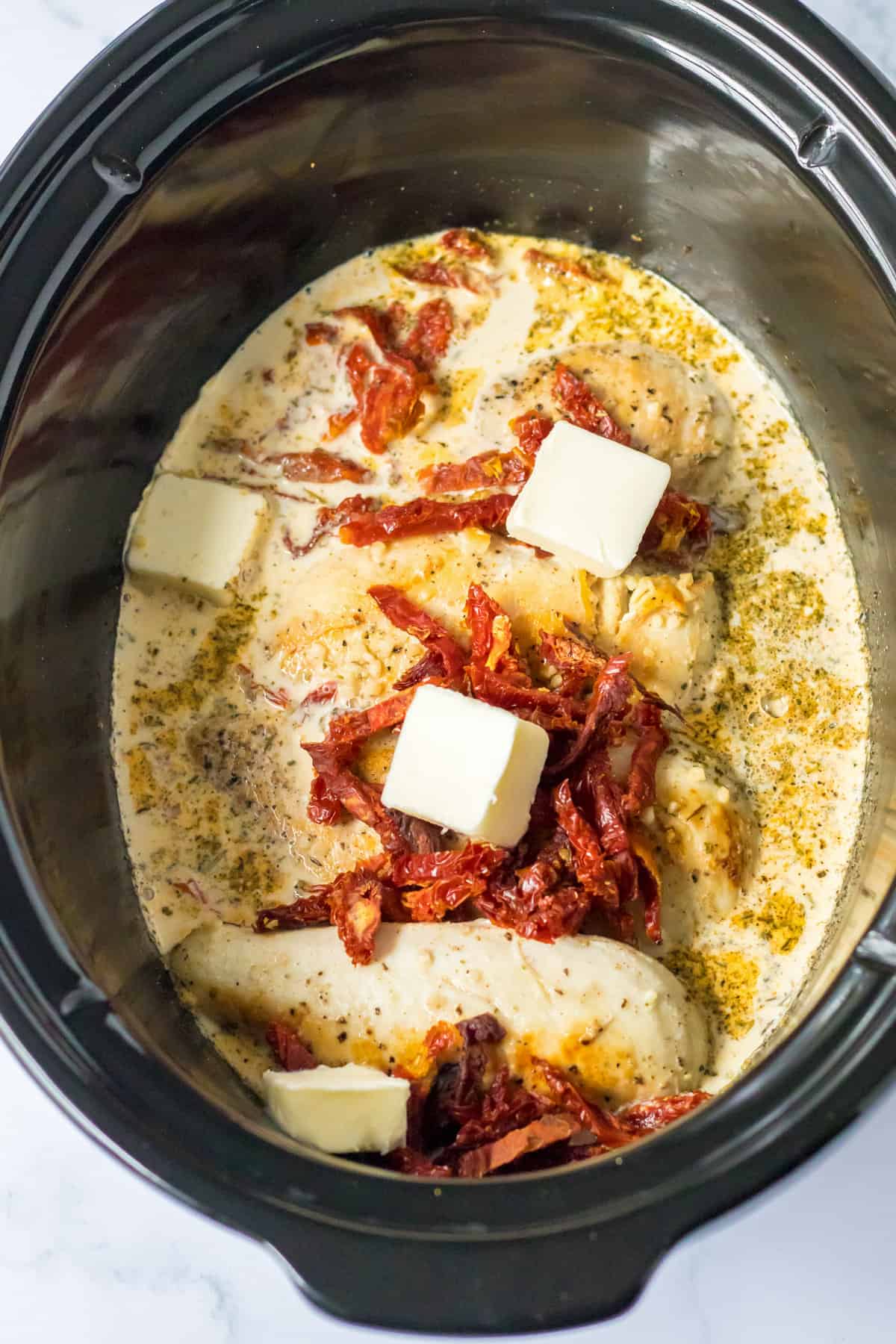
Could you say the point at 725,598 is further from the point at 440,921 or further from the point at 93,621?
the point at 93,621

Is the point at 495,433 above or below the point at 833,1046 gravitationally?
above

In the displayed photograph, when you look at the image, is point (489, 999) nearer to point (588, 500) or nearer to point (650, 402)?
point (588, 500)

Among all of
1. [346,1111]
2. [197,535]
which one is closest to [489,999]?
[346,1111]

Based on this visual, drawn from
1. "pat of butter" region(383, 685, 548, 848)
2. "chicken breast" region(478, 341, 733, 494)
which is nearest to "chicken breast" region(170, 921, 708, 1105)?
"pat of butter" region(383, 685, 548, 848)

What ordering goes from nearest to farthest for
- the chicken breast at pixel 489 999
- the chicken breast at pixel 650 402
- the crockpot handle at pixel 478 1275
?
the crockpot handle at pixel 478 1275
the chicken breast at pixel 489 999
the chicken breast at pixel 650 402

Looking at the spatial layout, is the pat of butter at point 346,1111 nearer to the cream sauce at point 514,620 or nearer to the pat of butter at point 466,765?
the cream sauce at point 514,620

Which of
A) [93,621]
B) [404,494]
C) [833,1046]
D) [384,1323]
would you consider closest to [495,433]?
[404,494]

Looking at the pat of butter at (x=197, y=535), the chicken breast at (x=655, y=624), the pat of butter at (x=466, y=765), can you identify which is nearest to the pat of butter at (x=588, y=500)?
the chicken breast at (x=655, y=624)
